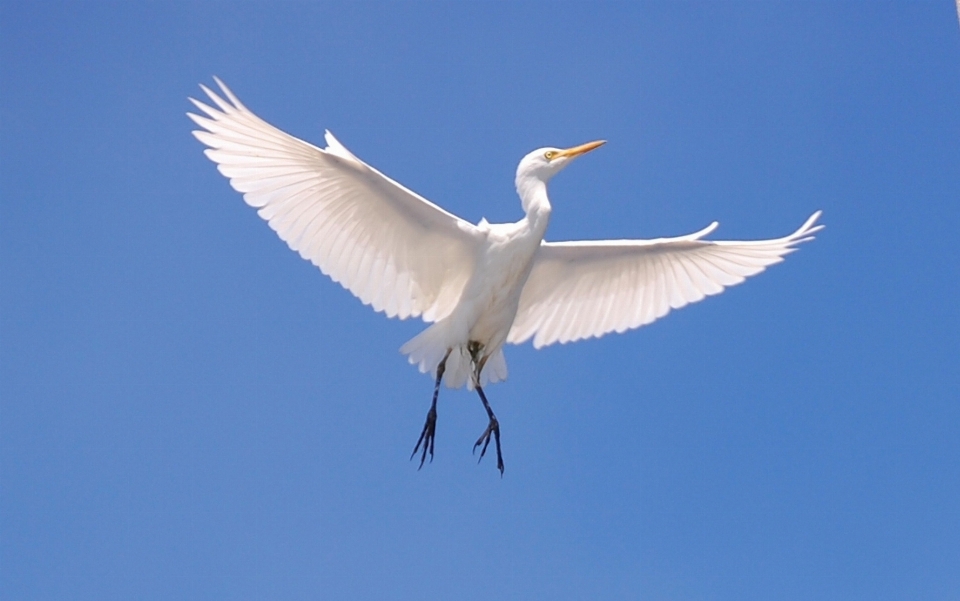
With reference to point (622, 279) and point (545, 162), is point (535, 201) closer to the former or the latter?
point (545, 162)

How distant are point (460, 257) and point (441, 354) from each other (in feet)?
3.03

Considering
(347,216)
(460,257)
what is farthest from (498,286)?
(347,216)

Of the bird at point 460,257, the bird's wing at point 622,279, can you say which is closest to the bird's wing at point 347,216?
the bird at point 460,257

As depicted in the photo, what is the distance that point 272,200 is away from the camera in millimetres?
11633

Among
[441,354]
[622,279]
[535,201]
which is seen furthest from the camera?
[622,279]

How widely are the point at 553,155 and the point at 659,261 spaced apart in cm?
166

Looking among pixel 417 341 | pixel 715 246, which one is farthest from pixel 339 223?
pixel 715 246

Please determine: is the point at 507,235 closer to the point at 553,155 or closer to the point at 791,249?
the point at 553,155

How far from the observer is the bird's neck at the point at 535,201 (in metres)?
12.0

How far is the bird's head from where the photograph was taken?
12.3 metres

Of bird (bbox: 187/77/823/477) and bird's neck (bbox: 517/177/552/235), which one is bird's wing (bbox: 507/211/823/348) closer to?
bird (bbox: 187/77/823/477)

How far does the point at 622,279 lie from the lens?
13.4m

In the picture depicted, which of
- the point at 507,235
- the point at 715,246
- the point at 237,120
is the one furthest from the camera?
the point at 715,246

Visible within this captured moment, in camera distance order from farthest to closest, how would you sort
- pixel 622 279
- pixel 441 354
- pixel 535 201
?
1. pixel 622 279
2. pixel 441 354
3. pixel 535 201
